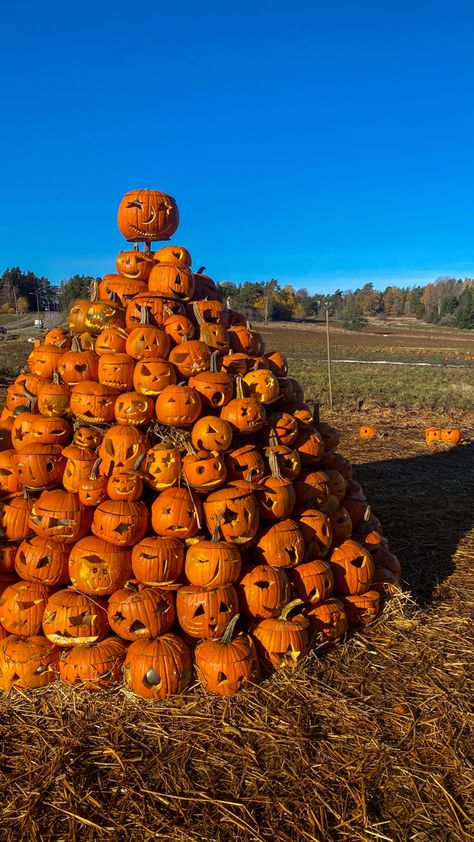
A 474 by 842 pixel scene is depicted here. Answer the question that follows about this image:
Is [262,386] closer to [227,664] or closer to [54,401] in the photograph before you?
[54,401]

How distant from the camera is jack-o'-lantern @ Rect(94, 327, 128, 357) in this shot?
15.0ft

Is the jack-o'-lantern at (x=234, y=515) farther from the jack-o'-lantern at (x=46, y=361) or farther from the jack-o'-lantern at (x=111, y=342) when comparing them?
the jack-o'-lantern at (x=46, y=361)

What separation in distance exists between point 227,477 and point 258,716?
1673mm

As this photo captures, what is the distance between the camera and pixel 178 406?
164 inches

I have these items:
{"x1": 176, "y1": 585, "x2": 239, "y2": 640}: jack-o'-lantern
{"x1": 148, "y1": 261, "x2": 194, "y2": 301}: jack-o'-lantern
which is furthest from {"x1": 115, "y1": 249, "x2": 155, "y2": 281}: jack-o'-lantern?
{"x1": 176, "y1": 585, "x2": 239, "y2": 640}: jack-o'-lantern

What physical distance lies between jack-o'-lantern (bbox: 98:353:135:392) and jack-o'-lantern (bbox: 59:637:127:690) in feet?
6.36

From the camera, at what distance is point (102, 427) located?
4488 millimetres

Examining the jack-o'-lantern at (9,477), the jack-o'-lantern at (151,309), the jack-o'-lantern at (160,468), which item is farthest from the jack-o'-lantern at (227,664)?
the jack-o'-lantern at (151,309)

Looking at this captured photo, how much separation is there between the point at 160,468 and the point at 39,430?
109 cm

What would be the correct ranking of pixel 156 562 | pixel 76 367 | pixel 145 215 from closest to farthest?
pixel 156 562 < pixel 76 367 < pixel 145 215

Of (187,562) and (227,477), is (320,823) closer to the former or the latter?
(187,562)

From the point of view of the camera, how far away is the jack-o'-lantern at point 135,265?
5.14m

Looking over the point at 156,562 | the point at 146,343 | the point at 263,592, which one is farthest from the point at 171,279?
the point at 263,592

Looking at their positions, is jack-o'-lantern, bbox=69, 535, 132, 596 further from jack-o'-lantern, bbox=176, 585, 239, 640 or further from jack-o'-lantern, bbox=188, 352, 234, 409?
jack-o'-lantern, bbox=188, 352, 234, 409
